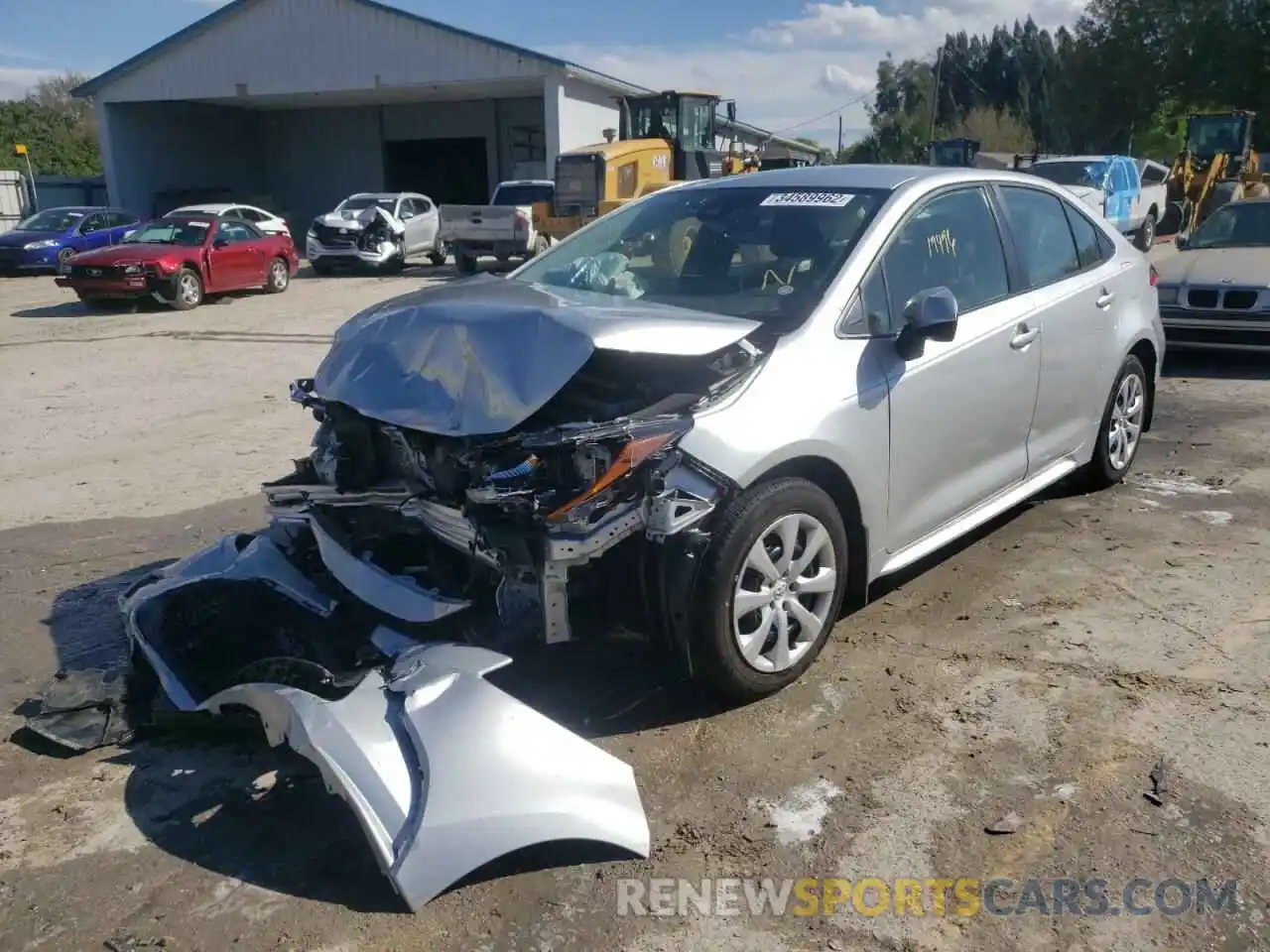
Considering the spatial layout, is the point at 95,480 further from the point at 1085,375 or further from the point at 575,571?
the point at 1085,375

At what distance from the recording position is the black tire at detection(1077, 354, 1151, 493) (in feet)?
19.1

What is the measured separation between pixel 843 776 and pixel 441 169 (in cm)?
3958

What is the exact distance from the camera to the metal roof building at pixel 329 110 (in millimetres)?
30906

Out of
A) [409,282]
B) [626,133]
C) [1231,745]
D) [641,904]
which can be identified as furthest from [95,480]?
[626,133]

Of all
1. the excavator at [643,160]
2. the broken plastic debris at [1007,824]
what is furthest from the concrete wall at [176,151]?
the broken plastic debris at [1007,824]

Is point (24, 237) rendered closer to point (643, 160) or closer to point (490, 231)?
point (490, 231)

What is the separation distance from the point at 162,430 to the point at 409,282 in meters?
14.2

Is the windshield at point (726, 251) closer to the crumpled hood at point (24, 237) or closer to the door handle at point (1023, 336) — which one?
the door handle at point (1023, 336)

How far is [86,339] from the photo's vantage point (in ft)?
46.6

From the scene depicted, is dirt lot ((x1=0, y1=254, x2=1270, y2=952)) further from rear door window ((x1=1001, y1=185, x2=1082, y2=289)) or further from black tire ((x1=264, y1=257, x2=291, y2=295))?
black tire ((x1=264, y1=257, x2=291, y2=295))

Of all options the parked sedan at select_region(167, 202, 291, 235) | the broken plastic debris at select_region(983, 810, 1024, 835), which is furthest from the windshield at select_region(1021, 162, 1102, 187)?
the broken plastic debris at select_region(983, 810, 1024, 835)

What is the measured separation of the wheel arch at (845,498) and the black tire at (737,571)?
5 cm

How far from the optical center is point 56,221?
2530 centimetres

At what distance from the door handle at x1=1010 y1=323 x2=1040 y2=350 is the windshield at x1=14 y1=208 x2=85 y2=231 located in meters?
25.4
